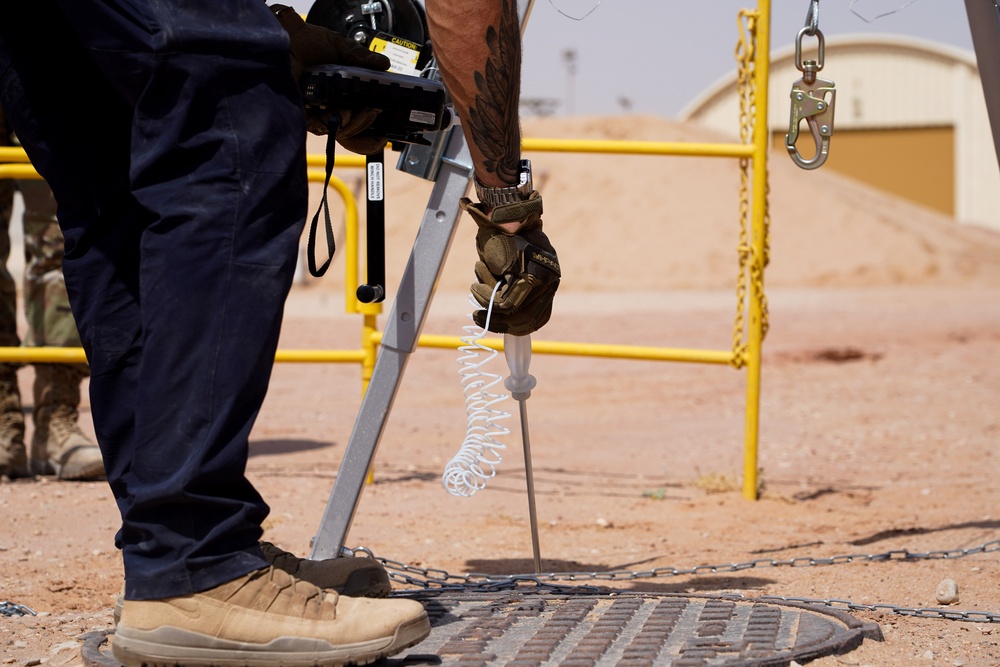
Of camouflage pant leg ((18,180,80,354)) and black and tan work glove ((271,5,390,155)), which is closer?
black and tan work glove ((271,5,390,155))

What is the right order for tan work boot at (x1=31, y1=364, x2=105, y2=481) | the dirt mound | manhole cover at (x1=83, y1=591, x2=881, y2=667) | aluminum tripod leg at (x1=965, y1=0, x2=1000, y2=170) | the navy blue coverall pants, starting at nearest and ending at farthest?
the navy blue coverall pants → manhole cover at (x1=83, y1=591, x2=881, y2=667) → aluminum tripod leg at (x1=965, y1=0, x2=1000, y2=170) → tan work boot at (x1=31, y1=364, x2=105, y2=481) → the dirt mound

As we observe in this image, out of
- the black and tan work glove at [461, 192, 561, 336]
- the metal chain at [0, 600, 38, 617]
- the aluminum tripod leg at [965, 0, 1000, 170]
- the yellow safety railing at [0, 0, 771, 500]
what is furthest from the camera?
the yellow safety railing at [0, 0, 771, 500]

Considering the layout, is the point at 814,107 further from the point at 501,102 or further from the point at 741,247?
the point at 741,247

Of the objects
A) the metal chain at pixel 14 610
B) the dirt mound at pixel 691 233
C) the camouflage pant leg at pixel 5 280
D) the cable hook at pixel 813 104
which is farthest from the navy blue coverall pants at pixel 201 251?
the dirt mound at pixel 691 233

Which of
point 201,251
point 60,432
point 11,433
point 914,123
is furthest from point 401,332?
point 914,123

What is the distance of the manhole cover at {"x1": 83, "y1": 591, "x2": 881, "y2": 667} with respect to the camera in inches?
70.4

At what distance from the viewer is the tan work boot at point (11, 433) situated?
13.5 ft

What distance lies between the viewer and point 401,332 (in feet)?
7.21

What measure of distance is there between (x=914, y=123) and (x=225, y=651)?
38291 millimetres

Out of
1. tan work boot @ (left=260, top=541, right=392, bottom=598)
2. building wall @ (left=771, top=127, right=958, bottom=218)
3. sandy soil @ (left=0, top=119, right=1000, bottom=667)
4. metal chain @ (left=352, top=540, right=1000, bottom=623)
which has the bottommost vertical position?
sandy soil @ (left=0, top=119, right=1000, bottom=667)

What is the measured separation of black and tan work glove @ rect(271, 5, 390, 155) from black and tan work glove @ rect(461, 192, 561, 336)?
25 cm

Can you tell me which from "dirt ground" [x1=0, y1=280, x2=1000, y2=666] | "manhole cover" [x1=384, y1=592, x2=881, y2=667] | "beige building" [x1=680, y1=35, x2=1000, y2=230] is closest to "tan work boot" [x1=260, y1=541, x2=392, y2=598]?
"manhole cover" [x1=384, y1=592, x2=881, y2=667]

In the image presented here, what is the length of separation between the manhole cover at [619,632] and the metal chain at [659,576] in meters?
0.14

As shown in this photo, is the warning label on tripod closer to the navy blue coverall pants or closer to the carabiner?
the navy blue coverall pants
